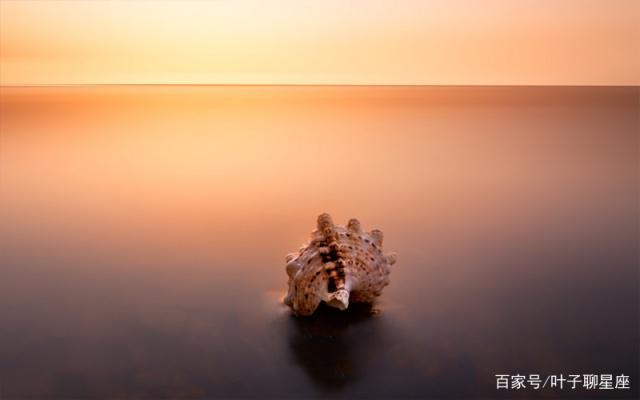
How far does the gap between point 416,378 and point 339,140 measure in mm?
1607

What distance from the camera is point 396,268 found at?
4.15ft

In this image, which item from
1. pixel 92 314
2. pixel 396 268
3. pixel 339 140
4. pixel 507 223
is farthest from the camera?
pixel 339 140

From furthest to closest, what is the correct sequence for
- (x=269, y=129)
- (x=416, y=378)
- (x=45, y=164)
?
(x=269, y=129) < (x=45, y=164) < (x=416, y=378)

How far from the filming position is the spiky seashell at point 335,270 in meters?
1.04

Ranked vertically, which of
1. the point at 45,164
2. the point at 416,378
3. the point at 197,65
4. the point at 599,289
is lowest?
the point at 416,378

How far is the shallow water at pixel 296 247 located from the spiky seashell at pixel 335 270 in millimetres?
34

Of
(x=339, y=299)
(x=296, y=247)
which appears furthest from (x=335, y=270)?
(x=296, y=247)

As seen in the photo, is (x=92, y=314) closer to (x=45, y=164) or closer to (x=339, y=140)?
(x=45, y=164)

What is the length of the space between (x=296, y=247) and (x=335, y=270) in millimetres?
362

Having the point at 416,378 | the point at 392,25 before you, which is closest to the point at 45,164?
the point at 416,378

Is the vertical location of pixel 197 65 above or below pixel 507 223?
above

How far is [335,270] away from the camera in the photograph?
1043 millimetres

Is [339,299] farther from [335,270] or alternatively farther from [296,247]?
[296,247]

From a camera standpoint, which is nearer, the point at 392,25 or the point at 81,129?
the point at 81,129
